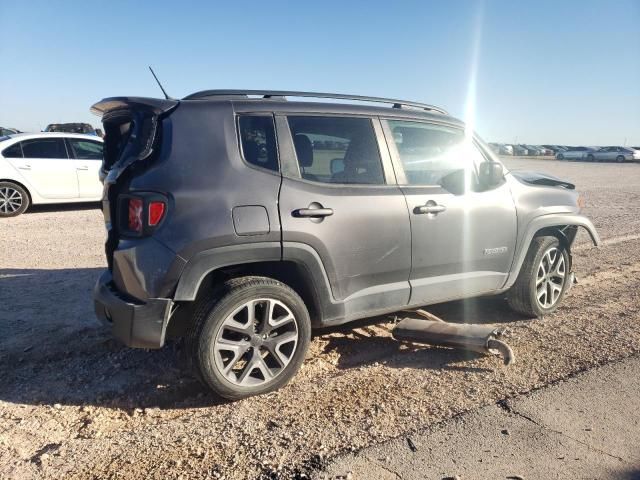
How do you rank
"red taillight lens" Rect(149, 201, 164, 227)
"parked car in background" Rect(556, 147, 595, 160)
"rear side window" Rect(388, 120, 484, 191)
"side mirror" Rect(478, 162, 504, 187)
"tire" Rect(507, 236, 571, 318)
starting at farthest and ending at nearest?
"parked car in background" Rect(556, 147, 595, 160), "tire" Rect(507, 236, 571, 318), "side mirror" Rect(478, 162, 504, 187), "rear side window" Rect(388, 120, 484, 191), "red taillight lens" Rect(149, 201, 164, 227)

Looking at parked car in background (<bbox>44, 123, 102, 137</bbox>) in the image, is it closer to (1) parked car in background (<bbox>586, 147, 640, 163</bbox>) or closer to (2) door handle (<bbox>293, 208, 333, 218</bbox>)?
(2) door handle (<bbox>293, 208, 333, 218</bbox>)

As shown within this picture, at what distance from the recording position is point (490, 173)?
4.19 metres

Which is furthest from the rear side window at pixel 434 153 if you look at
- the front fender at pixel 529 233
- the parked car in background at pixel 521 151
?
the parked car in background at pixel 521 151

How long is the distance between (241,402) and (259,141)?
5.52 feet

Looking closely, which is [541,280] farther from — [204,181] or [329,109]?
[204,181]

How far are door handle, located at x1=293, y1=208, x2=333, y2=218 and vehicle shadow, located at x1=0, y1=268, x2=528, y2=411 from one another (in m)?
1.25

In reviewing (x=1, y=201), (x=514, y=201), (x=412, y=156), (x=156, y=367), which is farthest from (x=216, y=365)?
(x=1, y=201)

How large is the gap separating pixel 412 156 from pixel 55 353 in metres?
3.16

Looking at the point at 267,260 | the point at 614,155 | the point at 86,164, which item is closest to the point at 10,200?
the point at 86,164

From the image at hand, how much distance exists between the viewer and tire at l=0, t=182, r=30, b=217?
984 cm

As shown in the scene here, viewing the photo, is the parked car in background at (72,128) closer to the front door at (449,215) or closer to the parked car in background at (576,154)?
the front door at (449,215)

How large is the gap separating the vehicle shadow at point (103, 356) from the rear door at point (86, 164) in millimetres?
6058

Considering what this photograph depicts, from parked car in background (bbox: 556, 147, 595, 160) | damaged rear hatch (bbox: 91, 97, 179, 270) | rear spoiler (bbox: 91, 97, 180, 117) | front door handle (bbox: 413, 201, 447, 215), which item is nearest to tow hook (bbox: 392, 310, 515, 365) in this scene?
front door handle (bbox: 413, 201, 447, 215)

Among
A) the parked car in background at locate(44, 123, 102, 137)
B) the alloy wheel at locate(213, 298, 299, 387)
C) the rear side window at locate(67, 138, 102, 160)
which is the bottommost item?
the alloy wheel at locate(213, 298, 299, 387)
